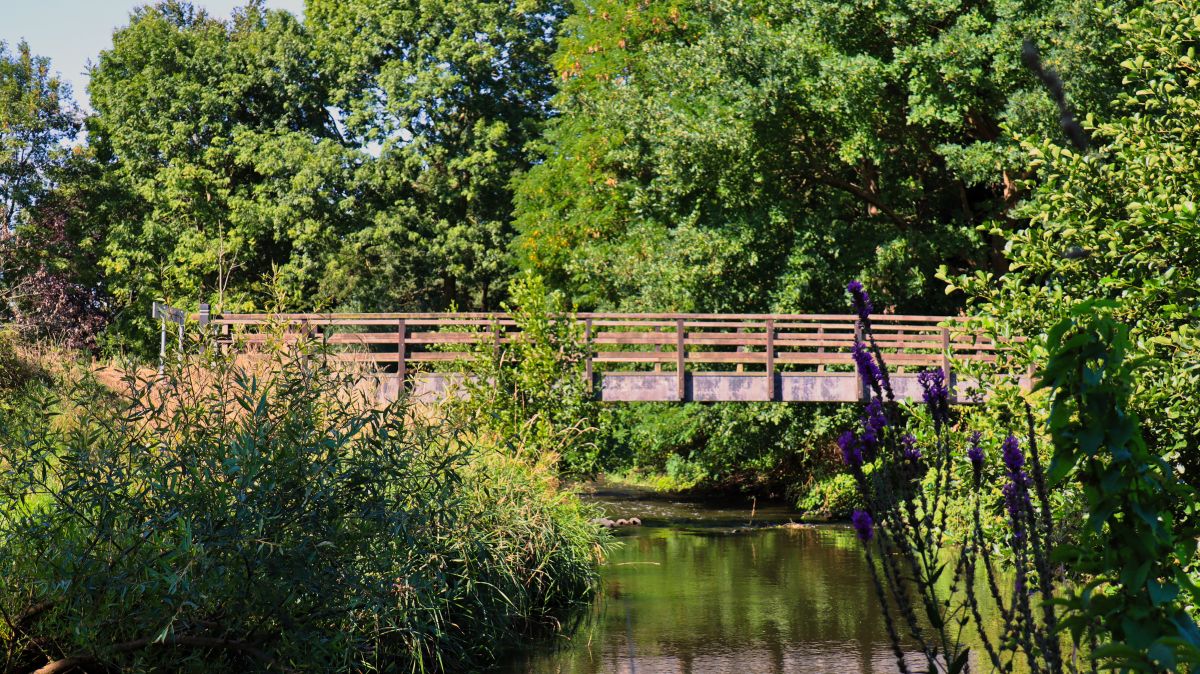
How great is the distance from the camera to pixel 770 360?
20.2m

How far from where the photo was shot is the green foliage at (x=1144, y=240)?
677 cm

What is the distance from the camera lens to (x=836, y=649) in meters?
10.3

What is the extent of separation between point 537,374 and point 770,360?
14.6ft

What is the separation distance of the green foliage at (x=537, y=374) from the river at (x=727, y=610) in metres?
1.93

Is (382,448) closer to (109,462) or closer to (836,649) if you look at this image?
(109,462)

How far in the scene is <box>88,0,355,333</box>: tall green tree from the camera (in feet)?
105

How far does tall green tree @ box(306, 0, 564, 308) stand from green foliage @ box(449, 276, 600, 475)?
42.6 ft

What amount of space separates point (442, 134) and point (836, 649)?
2485cm

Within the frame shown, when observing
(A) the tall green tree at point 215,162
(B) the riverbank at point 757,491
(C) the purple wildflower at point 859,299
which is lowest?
(B) the riverbank at point 757,491

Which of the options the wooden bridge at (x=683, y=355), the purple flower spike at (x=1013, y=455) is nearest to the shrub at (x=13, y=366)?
the wooden bridge at (x=683, y=355)

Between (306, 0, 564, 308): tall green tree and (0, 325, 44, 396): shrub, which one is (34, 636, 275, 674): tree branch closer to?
(0, 325, 44, 396): shrub

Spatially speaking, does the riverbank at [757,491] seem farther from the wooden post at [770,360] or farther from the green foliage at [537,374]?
the wooden post at [770,360]

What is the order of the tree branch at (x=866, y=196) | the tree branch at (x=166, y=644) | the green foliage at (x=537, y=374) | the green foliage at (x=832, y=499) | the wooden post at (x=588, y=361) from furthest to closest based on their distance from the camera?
the tree branch at (x=866, y=196), the green foliage at (x=832, y=499), the wooden post at (x=588, y=361), the green foliage at (x=537, y=374), the tree branch at (x=166, y=644)

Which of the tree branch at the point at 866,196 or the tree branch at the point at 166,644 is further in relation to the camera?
the tree branch at the point at 866,196
